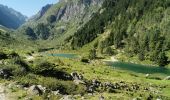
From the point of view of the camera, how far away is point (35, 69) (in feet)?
232

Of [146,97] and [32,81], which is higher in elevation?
[32,81]

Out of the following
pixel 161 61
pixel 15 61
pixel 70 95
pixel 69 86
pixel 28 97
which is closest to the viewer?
pixel 28 97

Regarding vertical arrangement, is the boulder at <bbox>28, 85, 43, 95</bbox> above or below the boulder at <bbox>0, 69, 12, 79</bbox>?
below

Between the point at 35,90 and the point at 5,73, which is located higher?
the point at 5,73

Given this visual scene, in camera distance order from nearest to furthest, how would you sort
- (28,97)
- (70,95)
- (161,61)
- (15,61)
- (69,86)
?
(28,97) → (70,95) → (69,86) → (15,61) → (161,61)

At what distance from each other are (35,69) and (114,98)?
22.1 m

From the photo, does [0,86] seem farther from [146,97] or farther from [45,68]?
[146,97]

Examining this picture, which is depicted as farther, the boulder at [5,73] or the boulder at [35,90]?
the boulder at [5,73]

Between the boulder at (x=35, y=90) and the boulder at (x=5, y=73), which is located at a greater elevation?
the boulder at (x=5, y=73)

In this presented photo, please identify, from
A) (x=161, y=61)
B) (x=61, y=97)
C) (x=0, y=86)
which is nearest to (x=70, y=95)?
(x=61, y=97)

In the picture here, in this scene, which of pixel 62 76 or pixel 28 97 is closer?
pixel 28 97

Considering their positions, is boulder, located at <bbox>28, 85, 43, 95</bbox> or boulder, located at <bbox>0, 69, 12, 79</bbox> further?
boulder, located at <bbox>0, 69, 12, 79</bbox>

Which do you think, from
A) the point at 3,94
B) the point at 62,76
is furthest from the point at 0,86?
the point at 62,76

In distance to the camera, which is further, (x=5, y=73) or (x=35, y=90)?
(x=5, y=73)
